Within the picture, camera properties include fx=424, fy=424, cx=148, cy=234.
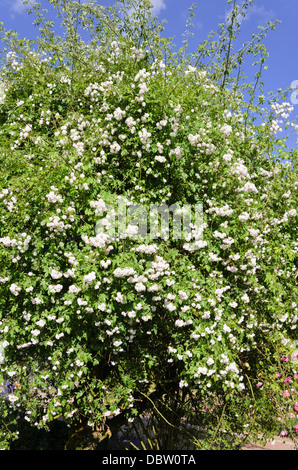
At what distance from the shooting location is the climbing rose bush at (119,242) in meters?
3.54

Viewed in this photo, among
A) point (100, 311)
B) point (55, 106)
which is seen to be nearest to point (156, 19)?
point (55, 106)

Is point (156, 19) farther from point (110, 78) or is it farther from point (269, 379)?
point (269, 379)

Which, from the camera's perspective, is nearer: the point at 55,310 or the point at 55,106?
the point at 55,310

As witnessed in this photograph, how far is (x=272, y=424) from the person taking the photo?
4.79 meters

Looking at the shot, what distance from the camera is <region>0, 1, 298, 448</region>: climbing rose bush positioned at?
139 inches

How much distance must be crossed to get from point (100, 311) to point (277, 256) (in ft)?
7.38

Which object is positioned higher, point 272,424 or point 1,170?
point 1,170

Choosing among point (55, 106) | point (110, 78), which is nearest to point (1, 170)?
point (55, 106)

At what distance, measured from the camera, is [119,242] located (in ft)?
11.5

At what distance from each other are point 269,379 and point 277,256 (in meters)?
1.43

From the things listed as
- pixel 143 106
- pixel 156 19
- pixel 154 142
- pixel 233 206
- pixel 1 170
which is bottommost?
pixel 233 206

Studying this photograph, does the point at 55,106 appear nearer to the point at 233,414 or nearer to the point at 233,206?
the point at 233,206
